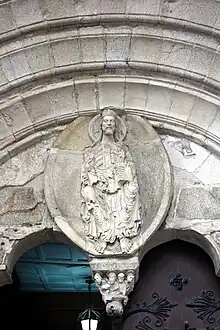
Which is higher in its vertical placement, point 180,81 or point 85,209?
point 180,81

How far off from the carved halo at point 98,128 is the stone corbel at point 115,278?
28.2 inches

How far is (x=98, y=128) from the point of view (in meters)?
4.10

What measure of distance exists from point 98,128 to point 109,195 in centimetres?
45

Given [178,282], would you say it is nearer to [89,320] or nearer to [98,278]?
[98,278]

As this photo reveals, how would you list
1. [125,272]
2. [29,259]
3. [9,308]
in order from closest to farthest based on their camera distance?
[125,272] < [29,259] < [9,308]

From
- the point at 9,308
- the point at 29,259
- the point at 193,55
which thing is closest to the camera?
the point at 193,55

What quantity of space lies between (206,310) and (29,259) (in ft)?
7.09

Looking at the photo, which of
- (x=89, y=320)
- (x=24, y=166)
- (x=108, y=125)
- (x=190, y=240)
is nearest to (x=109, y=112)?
(x=108, y=125)

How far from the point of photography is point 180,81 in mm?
4047

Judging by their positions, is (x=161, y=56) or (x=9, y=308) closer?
(x=161, y=56)

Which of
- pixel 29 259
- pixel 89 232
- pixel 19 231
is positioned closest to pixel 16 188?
pixel 19 231

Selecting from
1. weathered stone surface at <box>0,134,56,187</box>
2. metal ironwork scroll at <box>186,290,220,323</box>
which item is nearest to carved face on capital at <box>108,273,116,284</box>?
metal ironwork scroll at <box>186,290,220,323</box>

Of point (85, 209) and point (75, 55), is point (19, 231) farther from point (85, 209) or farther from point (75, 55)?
point (75, 55)

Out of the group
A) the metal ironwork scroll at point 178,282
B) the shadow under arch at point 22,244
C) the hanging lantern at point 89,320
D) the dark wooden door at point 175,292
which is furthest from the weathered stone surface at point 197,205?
the hanging lantern at point 89,320
